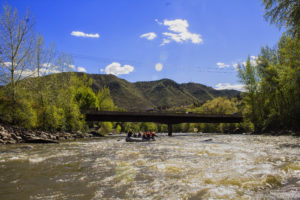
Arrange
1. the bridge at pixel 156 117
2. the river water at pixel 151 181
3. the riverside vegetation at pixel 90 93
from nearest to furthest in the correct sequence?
the river water at pixel 151 181, the riverside vegetation at pixel 90 93, the bridge at pixel 156 117

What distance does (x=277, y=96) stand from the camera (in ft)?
134

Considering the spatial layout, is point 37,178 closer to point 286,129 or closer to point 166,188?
point 166,188

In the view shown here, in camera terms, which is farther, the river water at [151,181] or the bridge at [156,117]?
the bridge at [156,117]

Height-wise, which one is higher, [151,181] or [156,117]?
[156,117]

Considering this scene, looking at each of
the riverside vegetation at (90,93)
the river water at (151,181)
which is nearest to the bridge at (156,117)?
the riverside vegetation at (90,93)

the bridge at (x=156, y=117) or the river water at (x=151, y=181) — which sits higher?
the bridge at (x=156, y=117)

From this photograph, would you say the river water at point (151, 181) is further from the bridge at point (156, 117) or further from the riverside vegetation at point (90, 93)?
the bridge at point (156, 117)

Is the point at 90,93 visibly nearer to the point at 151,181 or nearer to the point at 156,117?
the point at 156,117

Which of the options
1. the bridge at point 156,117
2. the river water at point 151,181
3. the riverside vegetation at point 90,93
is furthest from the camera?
the bridge at point 156,117

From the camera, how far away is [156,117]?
50.4 meters

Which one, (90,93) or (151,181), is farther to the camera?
(90,93)

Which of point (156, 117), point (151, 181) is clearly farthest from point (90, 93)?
point (151, 181)

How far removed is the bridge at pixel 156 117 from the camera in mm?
42869

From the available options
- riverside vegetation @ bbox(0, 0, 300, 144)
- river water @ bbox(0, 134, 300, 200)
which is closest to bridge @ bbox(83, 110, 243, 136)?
riverside vegetation @ bbox(0, 0, 300, 144)
